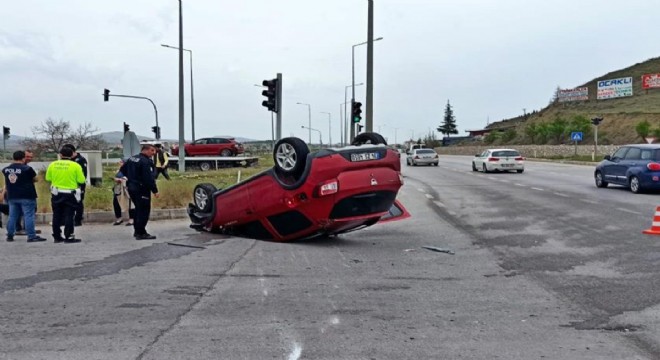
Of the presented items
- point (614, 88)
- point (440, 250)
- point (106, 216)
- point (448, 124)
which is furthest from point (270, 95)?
point (448, 124)

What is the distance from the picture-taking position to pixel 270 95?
18750 mm

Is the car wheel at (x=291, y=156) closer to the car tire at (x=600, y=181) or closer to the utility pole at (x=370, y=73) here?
the utility pole at (x=370, y=73)

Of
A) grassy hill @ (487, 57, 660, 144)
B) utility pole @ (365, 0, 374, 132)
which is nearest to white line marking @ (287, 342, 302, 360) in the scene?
utility pole @ (365, 0, 374, 132)

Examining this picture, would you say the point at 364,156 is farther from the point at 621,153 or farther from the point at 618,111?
the point at 618,111

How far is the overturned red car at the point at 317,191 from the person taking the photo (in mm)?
9961

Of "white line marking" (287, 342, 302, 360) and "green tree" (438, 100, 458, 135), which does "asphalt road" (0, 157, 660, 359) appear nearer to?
"white line marking" (287, 342, 302, 360)

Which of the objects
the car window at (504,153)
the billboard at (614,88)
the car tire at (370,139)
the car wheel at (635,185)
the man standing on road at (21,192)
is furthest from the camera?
the billboard at (614,88)

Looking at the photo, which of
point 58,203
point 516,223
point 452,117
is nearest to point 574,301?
point 516,223

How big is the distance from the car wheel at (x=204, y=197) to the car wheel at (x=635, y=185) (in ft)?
45.3

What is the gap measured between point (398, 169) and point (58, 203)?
5692 millimetres

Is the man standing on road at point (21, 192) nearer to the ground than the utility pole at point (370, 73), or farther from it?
nearer to the ground

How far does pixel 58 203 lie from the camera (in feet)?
36.6

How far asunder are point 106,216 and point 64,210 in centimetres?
350

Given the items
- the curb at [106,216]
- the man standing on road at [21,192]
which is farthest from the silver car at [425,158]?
the man standing on road at [21,192]
